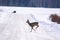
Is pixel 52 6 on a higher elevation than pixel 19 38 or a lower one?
lower

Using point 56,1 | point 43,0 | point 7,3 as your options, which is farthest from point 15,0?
point 56,1

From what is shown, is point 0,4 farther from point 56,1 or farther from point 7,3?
point 56,1

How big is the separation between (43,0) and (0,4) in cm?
930

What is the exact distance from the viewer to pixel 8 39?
374 inches

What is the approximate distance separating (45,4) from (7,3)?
820 cm

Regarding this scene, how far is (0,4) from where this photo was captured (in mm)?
42719

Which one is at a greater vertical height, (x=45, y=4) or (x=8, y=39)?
(x=8, y=39)

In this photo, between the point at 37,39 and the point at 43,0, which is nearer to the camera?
the point at 37,39

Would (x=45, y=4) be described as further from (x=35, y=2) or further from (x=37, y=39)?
(x=37, y=39)

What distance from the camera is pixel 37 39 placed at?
→ 9586 mm

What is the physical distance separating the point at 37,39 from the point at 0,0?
35.7 metres

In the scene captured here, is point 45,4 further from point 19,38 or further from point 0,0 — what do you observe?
point 19,38

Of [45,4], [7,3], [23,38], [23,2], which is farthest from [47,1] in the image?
[23,38]

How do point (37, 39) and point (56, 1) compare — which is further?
point (56, 1)
